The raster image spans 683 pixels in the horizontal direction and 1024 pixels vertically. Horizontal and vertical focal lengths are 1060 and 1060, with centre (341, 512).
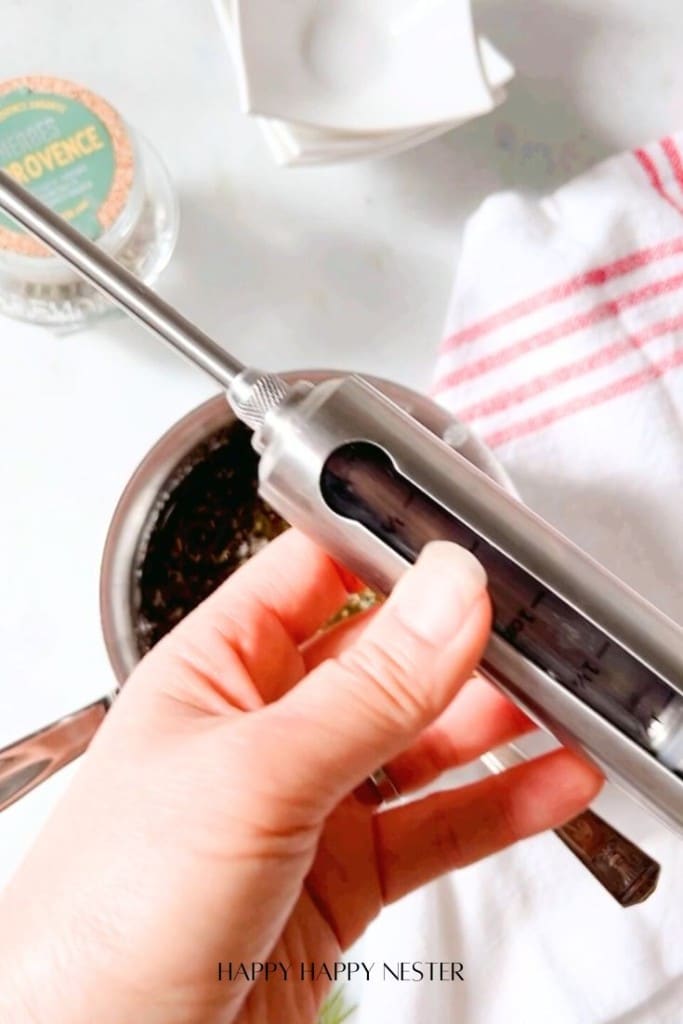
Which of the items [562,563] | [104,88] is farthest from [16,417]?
[562,563]

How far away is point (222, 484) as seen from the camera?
1.53 feet

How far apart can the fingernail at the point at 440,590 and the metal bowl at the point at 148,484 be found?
97 millimetres

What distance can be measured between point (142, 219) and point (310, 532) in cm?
24

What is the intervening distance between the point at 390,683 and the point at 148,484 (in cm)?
16

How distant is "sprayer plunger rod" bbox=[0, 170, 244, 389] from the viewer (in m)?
0.37

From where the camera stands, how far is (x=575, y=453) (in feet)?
1.64

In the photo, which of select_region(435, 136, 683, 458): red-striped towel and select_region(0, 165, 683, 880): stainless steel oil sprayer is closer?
select_region(0, 165, 683, 880): stainless steel oil sprayer

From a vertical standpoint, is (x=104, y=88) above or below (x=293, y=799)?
above

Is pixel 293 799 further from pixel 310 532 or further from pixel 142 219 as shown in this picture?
pixel 142 219

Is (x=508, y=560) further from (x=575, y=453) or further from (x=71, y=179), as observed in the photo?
(x=71, y=179)

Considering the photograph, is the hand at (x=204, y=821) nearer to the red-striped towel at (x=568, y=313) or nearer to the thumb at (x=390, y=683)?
the thumb at (x=390, y=683)

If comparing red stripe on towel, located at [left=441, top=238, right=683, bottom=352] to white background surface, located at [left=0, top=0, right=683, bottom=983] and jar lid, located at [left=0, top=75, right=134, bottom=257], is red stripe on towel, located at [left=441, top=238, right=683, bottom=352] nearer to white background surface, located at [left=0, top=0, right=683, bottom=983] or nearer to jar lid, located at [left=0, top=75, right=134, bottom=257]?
white background surface, located at [left=0, top=0, right=683, bottom=983]

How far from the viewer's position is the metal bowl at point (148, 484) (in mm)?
422

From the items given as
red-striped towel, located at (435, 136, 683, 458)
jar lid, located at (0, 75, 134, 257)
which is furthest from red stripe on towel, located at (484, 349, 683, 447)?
jar lid, located at (0, 75, 134, 257)
